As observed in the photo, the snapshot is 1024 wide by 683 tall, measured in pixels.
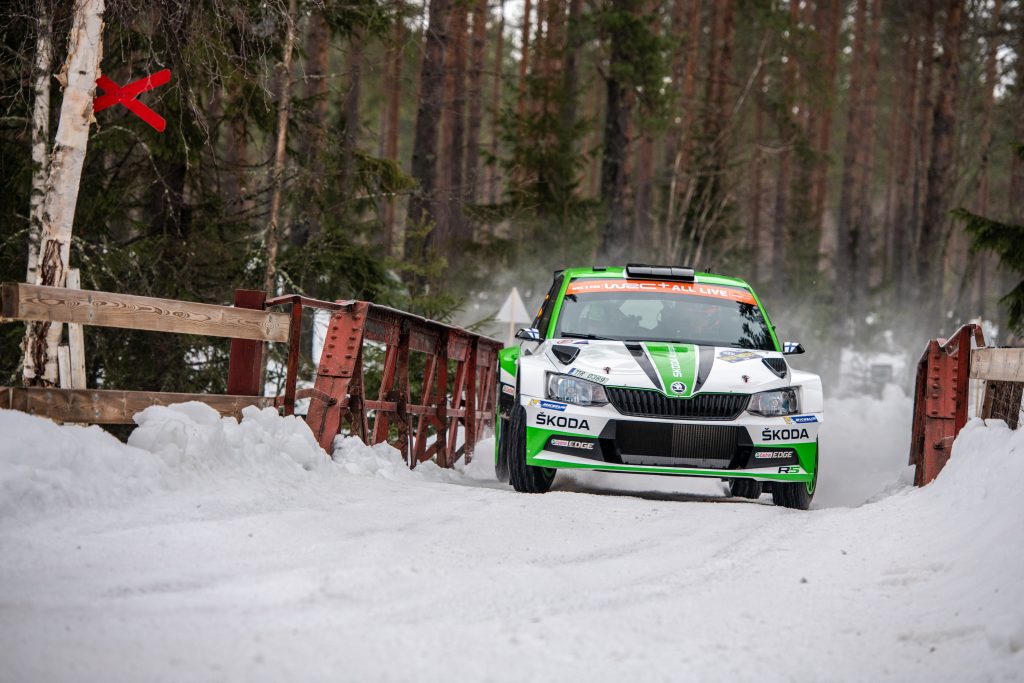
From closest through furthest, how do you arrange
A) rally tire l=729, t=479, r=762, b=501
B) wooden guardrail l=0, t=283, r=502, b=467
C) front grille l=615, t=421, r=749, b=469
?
wooden guardrail l=0, t=283, r=502, b=467 → front grille l=615, t=421, r=749, b=469 → rally tire l=729, t=479, r=762, b=501

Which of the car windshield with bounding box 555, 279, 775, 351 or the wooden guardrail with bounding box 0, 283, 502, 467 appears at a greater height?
the car windshield with bounding box 555, 279, 775, 351

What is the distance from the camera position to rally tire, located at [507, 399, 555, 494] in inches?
328

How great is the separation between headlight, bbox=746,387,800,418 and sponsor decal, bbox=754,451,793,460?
0.84 ft

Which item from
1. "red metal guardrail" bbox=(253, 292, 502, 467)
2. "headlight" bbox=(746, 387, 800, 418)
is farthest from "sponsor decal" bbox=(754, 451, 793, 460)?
"red metal guardrail" bbox=(253, 292, 502, 467)

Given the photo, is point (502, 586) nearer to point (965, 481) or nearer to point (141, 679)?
point (141, 679)

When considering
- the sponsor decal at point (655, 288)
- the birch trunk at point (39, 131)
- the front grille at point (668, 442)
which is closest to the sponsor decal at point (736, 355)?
the front grille at point (668, 442)

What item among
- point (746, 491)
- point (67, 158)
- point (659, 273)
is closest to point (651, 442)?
point (659, 273)

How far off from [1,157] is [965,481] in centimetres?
1020

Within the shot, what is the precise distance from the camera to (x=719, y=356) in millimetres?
8586

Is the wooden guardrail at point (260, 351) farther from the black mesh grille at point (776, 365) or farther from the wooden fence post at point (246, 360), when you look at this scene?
the black mesh grille at point (776, 365)

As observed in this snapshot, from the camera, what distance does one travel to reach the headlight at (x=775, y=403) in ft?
26.9

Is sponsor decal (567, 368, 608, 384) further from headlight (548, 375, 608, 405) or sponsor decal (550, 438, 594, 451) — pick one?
sponsor decal (550, 438, 594, 451)

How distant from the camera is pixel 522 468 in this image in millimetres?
8398

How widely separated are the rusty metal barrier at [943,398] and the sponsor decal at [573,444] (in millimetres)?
2438
